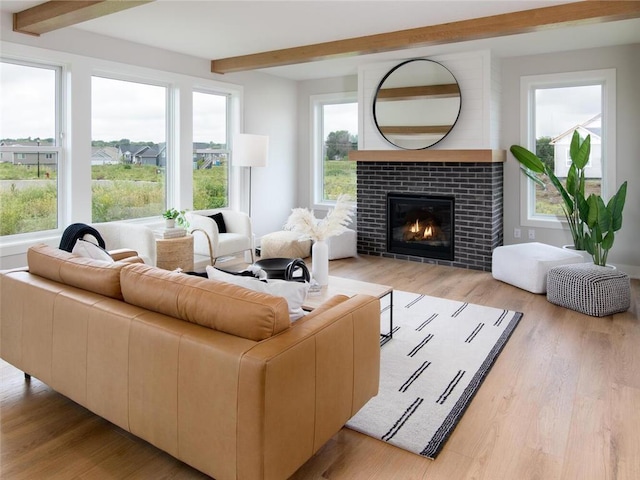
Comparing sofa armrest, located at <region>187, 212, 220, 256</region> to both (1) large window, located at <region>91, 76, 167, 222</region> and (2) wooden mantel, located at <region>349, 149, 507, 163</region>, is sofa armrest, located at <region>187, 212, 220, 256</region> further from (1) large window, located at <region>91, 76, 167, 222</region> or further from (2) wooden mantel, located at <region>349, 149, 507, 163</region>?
(2) wooden mantel, located at <region>349, 149, 507, 163</region>

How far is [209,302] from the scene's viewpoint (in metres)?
1.80

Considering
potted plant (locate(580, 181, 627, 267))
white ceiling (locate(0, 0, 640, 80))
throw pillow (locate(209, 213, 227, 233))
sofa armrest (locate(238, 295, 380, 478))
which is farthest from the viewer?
throw pillow (locate(209, 213, 227, 233))

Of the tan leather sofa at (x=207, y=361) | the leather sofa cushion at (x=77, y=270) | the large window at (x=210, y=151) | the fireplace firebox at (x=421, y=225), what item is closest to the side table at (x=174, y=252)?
the large window at (x=210, y=151)

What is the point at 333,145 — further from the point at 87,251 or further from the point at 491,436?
the point at 491,436

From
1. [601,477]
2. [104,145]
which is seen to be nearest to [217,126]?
[104,145]

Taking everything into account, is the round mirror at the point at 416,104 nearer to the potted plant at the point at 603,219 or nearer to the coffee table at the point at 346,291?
the potted plant at the point at 603,219

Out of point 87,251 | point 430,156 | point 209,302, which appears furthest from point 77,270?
point 430,156

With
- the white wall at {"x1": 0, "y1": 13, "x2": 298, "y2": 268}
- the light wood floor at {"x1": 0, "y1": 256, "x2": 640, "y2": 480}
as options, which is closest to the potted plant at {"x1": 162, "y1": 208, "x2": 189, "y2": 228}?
the white wall at {"x1": 0, "y1": 13, "x2": 298, "y2": 268}

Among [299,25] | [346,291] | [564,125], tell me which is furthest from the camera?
[564,125]

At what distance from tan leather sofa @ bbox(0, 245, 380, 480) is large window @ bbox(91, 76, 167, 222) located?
283 cm

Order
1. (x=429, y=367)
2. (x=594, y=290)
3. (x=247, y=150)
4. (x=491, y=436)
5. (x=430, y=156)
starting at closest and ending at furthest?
(x=491, y=436) → (x=429, y=367) → (x=594, y=290) → (x=430, y=156) → (x=247, y=150)

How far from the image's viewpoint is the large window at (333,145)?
697 centimetres

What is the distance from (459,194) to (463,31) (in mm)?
2085

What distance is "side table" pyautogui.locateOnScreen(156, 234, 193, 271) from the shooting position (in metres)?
4.67
